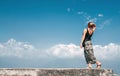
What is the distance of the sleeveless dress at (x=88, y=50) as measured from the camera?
10383 mm

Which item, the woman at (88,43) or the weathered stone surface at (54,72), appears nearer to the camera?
the weathered stone surface at (54,72)

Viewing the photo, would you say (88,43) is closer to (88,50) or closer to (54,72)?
(88,50)

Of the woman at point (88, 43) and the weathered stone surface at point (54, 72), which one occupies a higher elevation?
A: the woman at point (88, 43)

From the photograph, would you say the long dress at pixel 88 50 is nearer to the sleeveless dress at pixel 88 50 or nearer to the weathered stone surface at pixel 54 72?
the sleeveless dress at pixel 88 50

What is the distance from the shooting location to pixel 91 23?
1048cm

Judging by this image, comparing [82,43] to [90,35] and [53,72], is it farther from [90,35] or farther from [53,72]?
[53,72]

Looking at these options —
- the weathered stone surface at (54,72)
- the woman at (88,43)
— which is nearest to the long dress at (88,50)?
the woman at (88,43)

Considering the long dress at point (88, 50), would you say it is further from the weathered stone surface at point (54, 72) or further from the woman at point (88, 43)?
Answer: the weathered stone surface at point (54, 72)

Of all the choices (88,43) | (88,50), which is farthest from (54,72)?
(88,43)

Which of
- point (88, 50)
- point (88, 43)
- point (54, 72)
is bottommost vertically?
point (54, 72)

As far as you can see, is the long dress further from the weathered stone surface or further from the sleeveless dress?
the weathered stone surface

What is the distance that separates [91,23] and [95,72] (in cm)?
214

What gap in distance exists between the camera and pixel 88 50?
10.5 meters

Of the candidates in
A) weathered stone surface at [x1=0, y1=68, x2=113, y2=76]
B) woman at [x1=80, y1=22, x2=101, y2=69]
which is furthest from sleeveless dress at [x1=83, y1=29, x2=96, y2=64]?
weathered stone surface at [x1=0, y1=68, x2=113, y2=76]
